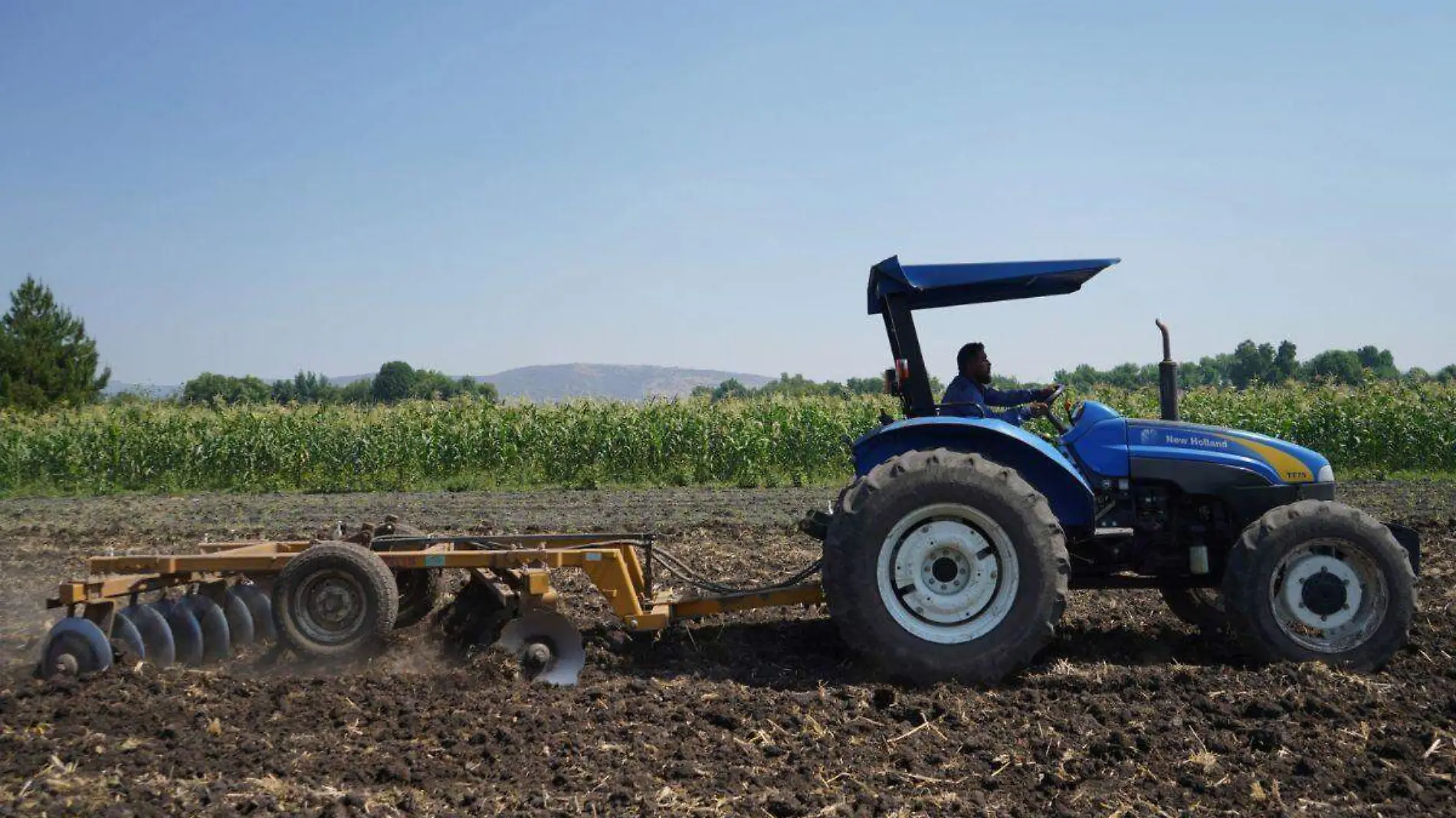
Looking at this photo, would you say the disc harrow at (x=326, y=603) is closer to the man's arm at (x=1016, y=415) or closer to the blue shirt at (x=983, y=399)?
the blue shirt at (x=983, y=399)

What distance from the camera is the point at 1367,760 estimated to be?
4223 millimetres

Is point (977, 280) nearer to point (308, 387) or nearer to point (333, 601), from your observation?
point (333, 601)

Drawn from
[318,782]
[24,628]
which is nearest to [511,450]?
[24,628]

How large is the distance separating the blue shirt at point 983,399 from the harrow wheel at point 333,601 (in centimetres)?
314

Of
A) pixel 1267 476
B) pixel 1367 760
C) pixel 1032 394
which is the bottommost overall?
pixel 1367 760

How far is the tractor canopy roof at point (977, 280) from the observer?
18.2ft

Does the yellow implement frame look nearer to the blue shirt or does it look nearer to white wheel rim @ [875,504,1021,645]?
white wheel rim @ [875,504,1021,645]

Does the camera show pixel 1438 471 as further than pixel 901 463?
Yes

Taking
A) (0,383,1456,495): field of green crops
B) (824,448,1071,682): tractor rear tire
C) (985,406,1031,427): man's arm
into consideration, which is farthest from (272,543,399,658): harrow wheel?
(0,383,1456,495): field of green crops

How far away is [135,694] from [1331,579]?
227 inches

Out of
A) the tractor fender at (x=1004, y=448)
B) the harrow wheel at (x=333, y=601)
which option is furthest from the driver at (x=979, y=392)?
the harrow wheel at (x=333, y=601)

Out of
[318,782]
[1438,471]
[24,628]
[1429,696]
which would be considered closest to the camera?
[318,782]

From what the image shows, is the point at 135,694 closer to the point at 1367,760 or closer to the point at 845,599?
the point at 845,599

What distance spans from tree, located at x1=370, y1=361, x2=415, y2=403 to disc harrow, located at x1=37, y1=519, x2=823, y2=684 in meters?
55.5
